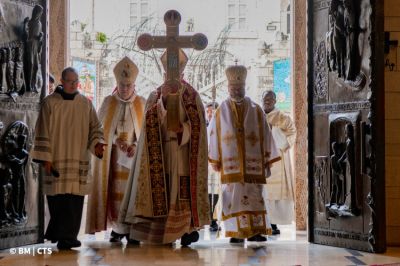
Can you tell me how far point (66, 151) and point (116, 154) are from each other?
763 mm

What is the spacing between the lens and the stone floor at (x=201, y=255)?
24.2 feet

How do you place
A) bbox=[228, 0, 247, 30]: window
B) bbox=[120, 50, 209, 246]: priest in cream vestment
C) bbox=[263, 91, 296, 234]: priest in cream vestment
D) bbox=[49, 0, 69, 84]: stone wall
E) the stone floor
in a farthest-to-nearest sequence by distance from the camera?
bbox=[228, 0, 247, 30]: window, bbox=[49, 0, 69, 84]: stone wall, bbox=[263, 91, 296, 234]: priest in cream vestment, bbox=[120, 50, 209, 246]: priest in cream vestment, the stone floor

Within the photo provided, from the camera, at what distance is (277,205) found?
35.8ft

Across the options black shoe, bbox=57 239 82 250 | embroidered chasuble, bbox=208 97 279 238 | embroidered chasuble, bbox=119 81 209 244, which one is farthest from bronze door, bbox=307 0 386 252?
black shoe, bbox=57 239 82 250

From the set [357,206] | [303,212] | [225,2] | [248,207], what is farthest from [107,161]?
[225,2]

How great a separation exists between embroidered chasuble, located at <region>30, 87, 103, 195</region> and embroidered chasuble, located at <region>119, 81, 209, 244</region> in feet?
1.68

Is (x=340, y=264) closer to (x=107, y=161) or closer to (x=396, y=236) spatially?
(x=396, y=236)

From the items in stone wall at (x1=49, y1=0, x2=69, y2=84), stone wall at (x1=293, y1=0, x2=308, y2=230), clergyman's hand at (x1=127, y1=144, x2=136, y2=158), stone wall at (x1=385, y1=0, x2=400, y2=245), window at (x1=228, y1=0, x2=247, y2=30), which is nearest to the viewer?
stone wall at (x1=385, y1=0, x2=400, y2=245)

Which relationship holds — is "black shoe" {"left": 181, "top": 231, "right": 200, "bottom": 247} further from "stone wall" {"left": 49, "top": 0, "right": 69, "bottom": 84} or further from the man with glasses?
"stone wall" {"left": 49, "top": 0, "right": 69, "bottom": 84}

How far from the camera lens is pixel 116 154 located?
29.9 feet

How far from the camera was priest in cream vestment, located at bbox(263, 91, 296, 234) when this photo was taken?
35.6ft

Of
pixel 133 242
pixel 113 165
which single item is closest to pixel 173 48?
pixel 113 165

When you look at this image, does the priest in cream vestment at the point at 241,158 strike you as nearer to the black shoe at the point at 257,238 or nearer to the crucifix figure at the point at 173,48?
the black shoe at the point at 257,238

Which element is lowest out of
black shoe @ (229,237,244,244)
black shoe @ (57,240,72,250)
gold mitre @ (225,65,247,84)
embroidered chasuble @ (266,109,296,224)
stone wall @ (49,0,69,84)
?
black shoe @ (229,237,244,244)
